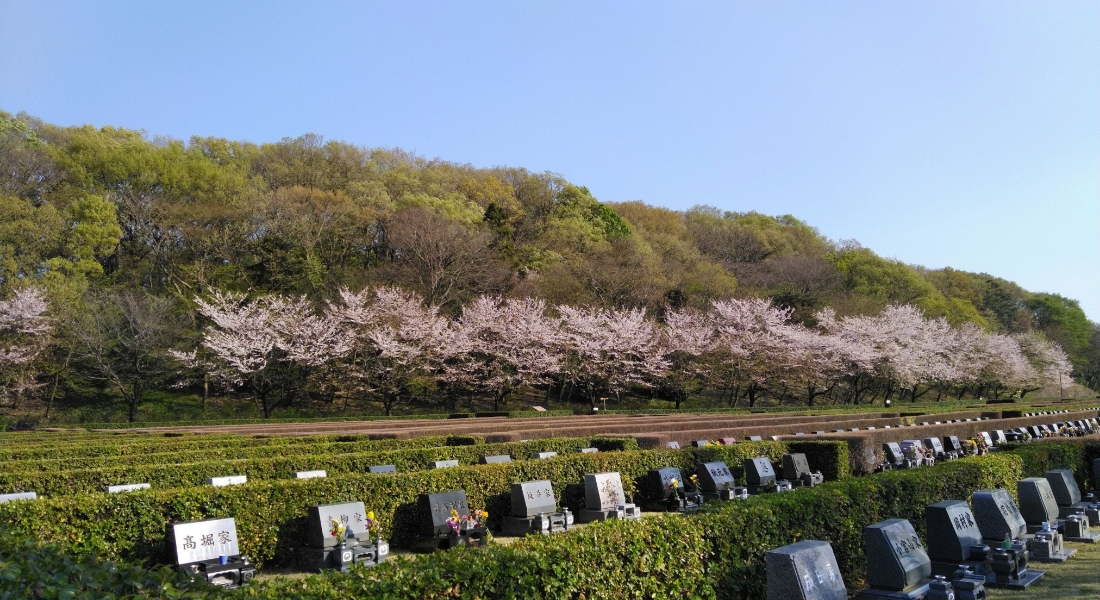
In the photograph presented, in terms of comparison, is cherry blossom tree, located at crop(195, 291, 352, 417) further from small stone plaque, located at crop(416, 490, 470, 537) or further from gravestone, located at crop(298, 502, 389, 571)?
gravestone, located at crop(298, 502, 389, 571)

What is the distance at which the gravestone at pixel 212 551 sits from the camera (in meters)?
8.34

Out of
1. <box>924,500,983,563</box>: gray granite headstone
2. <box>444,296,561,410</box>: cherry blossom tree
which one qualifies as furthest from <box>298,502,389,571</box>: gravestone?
<box>444,296,561,410</box>: cherry blossom tree

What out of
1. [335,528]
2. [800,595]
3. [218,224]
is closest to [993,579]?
[800,595]

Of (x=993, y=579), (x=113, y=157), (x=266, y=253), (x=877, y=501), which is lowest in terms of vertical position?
(x=993, y=579)

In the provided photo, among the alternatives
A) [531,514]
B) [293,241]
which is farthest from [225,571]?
[293,241]

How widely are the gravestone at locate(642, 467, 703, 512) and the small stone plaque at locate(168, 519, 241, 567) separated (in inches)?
283

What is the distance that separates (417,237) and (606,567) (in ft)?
132

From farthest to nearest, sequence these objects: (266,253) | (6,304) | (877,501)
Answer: (266,253) → (6,304) → (877,501)

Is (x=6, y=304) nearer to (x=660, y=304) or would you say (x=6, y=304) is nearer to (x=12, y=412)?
(x=12, y=412)

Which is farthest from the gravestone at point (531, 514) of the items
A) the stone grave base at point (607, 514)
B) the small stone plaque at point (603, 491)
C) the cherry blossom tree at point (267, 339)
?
the cherry blossom tree at point (267, 339)

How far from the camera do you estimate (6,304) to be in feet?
118

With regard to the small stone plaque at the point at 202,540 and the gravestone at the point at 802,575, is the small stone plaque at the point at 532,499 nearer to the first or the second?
the small stone plaque at the point at 202,540

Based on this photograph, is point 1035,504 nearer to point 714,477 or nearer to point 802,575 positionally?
point 714,477

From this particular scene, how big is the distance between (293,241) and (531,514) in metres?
38.1
